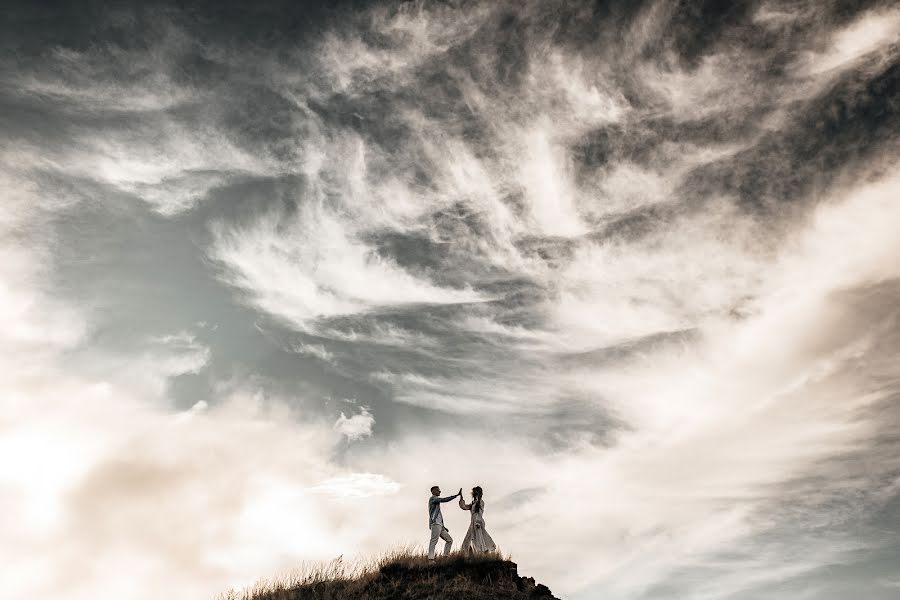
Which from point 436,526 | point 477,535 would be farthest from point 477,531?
point 436,526

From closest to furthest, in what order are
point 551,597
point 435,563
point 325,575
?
point 551,597 < point 435,563 < point 325,575

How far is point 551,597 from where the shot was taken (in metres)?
19.2

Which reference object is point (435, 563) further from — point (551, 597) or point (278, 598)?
point (278, 598)

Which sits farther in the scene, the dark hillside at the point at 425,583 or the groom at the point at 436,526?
the groom at the point at 436,526

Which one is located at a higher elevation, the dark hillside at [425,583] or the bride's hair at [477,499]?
the bride's hair at [477,499]

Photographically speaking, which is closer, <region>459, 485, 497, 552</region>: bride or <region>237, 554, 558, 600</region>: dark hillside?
<region>237, 554, 558, 600</region>: dark hillside

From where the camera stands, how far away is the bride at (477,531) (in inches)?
824

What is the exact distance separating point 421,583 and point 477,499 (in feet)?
10.2

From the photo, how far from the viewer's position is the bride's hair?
68.9 feet

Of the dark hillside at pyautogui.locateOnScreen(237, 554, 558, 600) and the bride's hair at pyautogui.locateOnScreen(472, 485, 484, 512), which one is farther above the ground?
the bride's hair at pyautogui.locateOnScreen(472, 485, 484, 512)

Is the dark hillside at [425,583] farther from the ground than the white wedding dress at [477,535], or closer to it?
closer to it

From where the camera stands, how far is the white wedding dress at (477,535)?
20906mm

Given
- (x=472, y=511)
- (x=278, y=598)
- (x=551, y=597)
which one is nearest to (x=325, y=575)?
(x=278, y=598)

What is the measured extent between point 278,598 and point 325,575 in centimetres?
182
